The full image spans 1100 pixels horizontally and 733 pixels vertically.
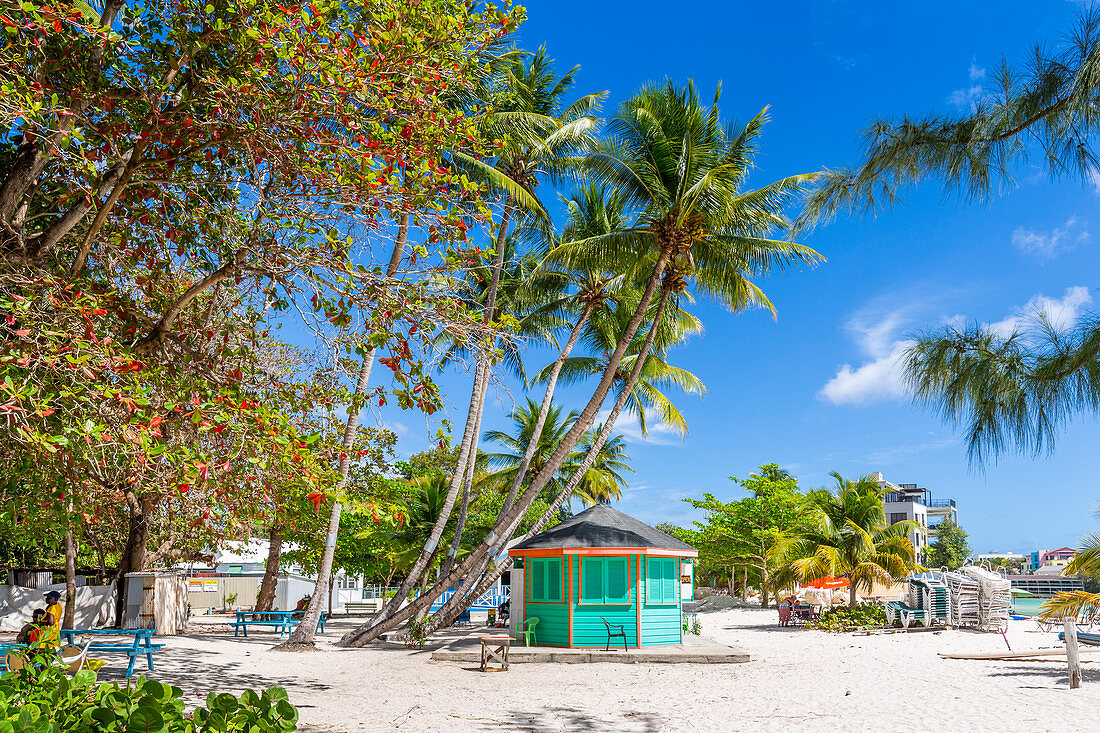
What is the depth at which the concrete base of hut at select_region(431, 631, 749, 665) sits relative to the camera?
572 inches

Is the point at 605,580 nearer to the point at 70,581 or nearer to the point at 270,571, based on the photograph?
the point at 70,581

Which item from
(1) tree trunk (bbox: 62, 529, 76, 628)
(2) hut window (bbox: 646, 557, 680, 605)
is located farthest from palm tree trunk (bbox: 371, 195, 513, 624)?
(1) tree trunk (bbox: 62, 529, 76, 628)

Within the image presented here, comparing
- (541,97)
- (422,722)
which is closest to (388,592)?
(541,97)

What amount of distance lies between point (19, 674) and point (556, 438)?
24.4m

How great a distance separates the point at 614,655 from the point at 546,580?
2318 mm

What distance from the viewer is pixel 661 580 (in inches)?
649

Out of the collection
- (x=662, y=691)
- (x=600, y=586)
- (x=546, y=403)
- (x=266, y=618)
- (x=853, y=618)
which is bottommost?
(x=853, y=618)

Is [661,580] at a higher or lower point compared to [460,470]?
lower

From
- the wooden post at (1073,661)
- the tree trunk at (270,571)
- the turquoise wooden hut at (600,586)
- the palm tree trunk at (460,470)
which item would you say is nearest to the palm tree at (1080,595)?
the wooden post at (1073,661)

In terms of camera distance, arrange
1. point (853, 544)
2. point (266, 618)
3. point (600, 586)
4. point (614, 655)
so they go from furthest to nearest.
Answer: point (853, 544) → point (266, 618) → point (600, 586) → point (614, 655)

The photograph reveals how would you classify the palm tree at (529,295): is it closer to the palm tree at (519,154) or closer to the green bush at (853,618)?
the palm tree at (519,154)

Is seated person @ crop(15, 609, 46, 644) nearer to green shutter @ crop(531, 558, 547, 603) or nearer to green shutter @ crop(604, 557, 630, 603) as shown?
green shutter @ crop(531, 558, 547, 603)

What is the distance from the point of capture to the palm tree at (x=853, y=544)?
24656 mm

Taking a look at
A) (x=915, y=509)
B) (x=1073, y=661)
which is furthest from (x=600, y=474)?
(x=915, y=509)
